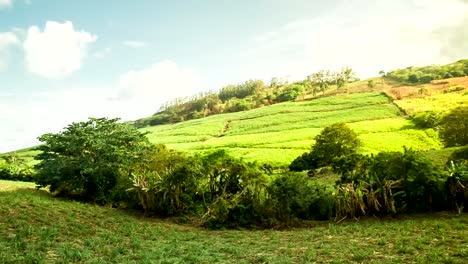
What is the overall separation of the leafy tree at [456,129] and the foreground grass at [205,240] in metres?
25.4

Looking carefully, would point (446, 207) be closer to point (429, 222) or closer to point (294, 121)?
point (429, 222)

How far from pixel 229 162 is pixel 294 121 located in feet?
168

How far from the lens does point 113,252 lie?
1007cm

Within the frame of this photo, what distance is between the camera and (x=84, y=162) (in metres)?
20.2

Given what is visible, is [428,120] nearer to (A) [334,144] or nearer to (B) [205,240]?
(A) [334,144]

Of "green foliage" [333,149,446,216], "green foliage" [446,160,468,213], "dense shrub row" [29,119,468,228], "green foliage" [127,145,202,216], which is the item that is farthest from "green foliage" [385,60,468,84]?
"green foliage" [127,145,202,216]

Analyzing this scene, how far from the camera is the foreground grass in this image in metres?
9.35

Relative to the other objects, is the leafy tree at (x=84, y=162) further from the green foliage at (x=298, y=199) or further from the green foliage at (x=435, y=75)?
the green foliage at (x=435, y=75)

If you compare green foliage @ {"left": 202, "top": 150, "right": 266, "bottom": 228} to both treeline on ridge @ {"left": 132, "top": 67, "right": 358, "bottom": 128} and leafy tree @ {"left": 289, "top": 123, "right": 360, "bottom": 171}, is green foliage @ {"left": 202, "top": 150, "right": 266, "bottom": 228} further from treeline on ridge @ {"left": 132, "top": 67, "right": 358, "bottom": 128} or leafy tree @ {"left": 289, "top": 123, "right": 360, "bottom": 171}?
treeline on ridge @ {"left": 132, "top": 67, "right": 358, "bottom": 128}

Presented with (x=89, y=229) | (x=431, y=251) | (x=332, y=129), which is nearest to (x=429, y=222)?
(x=431, y=251)

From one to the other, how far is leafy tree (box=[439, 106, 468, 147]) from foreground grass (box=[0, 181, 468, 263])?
83.4 feet

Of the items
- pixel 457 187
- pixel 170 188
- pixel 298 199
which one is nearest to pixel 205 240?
pixel 298 199

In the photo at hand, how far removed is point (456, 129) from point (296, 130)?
2542cm

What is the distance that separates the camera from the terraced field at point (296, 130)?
156 ft
